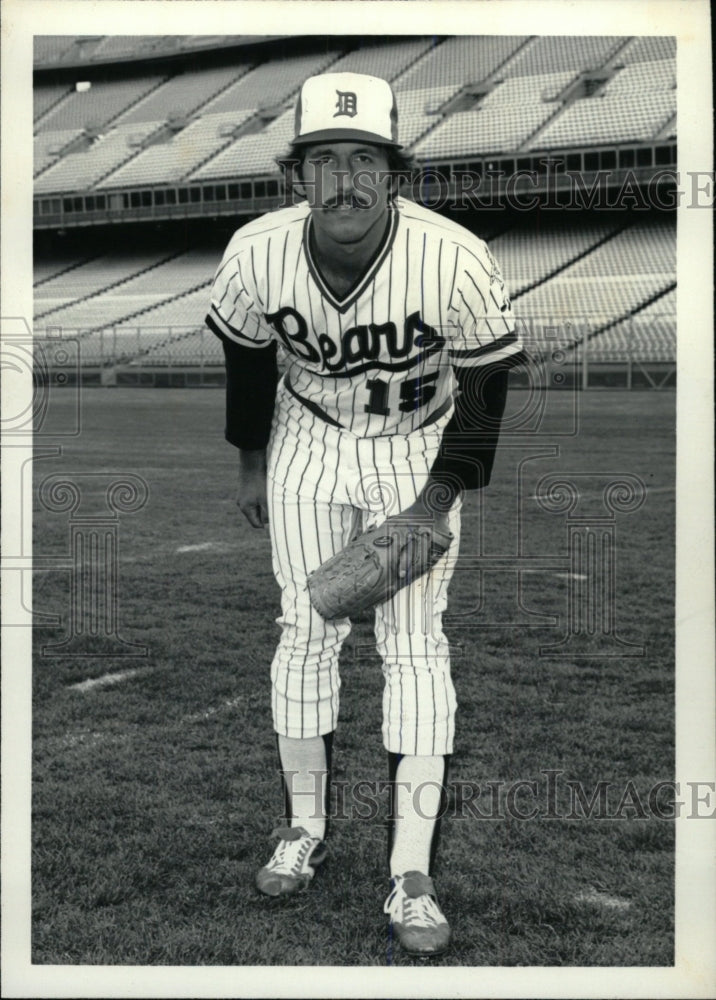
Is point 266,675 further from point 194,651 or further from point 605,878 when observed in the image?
point 605,878

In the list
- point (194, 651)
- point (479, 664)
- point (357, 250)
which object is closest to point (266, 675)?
point (194, 651)

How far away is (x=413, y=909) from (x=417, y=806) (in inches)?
6.6

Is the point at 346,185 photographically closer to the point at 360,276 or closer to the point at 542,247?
the point at 360,276

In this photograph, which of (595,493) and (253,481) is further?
(595,493)

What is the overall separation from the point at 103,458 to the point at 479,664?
5.10 metres

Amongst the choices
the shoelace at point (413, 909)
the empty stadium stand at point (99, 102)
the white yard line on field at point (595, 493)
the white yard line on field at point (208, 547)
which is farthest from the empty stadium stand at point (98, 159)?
the shoelace at point (413, 909)

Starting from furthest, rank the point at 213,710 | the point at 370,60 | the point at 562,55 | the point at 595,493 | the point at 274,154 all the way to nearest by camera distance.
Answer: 1. the point at 562,55
2. the point at 274,154
3. the point at 595,493
4. the point at 370,60
5. the point at 213,710

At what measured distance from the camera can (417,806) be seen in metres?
1.84

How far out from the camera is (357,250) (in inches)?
68.8

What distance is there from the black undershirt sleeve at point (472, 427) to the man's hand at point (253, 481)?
14.0 inches

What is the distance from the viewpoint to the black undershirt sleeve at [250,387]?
1899 mm

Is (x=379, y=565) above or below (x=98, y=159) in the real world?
below

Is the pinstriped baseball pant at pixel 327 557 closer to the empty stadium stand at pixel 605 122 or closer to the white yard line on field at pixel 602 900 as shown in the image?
the white yard line on field at pixel 602 900

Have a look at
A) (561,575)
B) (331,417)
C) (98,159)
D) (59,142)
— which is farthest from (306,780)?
(98,159)
